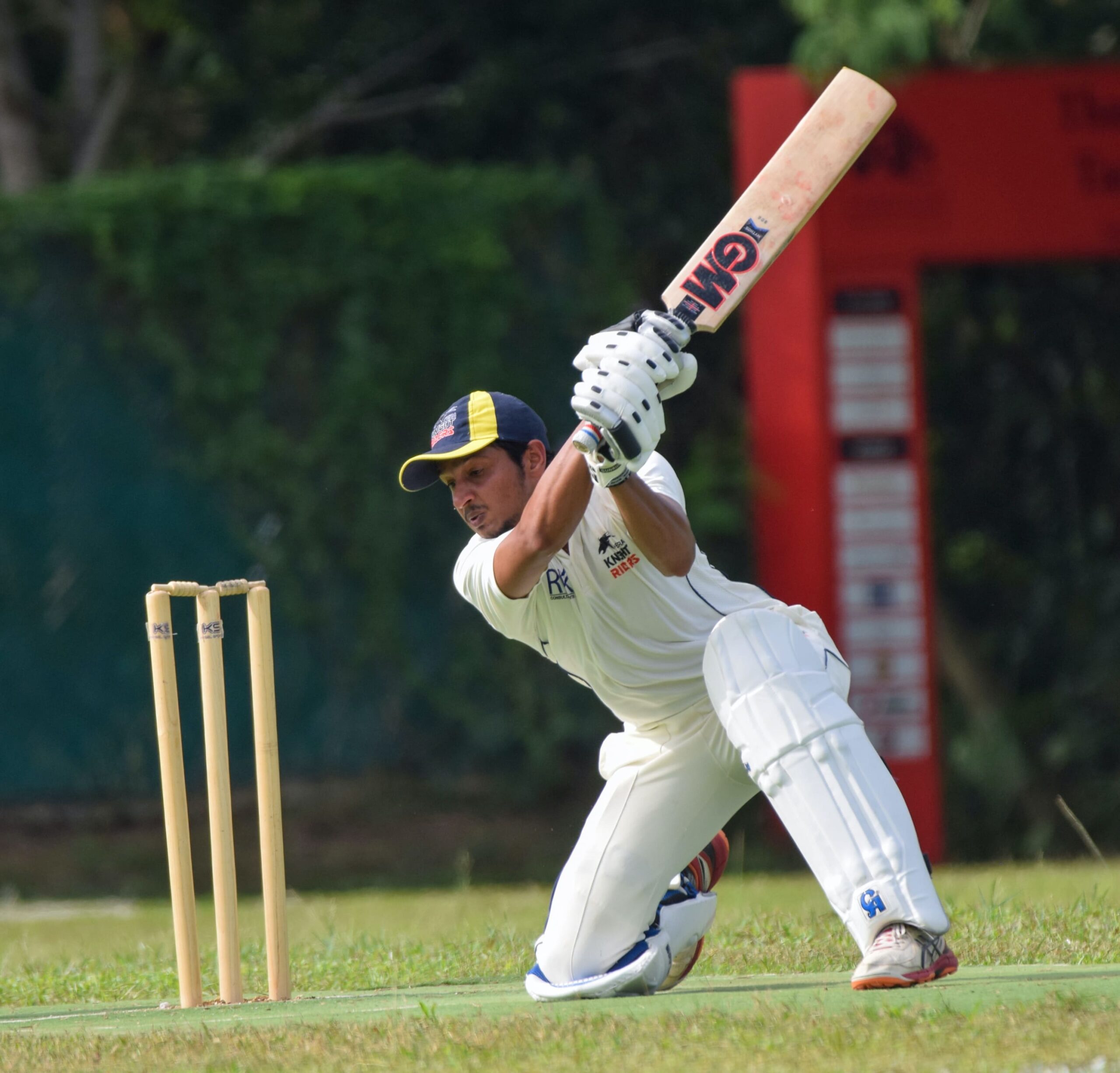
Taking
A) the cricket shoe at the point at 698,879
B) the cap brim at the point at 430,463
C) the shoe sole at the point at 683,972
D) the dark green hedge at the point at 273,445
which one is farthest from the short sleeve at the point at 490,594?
the dark green hedge at the point at 273,445

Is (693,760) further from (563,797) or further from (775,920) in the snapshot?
(563,797)

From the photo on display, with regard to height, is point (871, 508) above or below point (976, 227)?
below

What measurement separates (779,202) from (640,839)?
1.24 m

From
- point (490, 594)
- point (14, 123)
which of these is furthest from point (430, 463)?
point (14, 123)

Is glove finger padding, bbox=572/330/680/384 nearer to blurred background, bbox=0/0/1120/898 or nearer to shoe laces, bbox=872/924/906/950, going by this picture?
shoe laces, bbox=872/924/906/950

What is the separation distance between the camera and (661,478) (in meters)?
3.43

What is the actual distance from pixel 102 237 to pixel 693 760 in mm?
4936

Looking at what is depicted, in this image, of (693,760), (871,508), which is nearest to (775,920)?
(693,760)

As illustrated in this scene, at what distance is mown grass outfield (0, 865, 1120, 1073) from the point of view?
2.62 metres

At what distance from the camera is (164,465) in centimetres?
766

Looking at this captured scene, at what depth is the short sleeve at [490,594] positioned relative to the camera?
3.35 metres

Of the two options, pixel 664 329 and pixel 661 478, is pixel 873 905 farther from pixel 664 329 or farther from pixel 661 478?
pixel 664 329

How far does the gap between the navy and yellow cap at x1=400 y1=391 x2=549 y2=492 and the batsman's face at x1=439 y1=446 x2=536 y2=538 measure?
3 centimetres

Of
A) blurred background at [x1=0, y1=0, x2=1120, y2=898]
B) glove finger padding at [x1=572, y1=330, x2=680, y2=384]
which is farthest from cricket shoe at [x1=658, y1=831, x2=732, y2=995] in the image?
blurred background at [x1=0, y1=0, x2=1120, y2=898]
